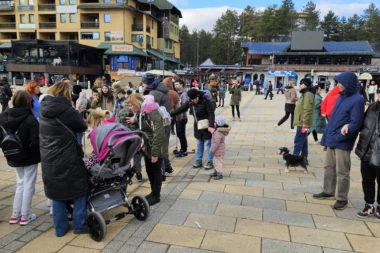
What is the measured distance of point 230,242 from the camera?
11.0 ft

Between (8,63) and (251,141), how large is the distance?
143 ft

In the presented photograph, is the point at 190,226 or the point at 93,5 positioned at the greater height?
the point at 93,5

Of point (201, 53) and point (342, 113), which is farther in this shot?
A: point (201, 53)

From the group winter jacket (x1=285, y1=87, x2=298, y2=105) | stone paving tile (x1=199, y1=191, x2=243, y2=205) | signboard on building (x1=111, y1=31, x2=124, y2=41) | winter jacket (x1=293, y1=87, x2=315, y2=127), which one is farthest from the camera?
signboard on building (x1=111, y1=31, x2=124, y2=41)

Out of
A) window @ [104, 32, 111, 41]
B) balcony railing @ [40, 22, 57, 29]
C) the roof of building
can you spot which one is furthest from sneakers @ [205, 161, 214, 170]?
the roof of building

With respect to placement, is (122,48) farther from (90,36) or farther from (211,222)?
(211,222)

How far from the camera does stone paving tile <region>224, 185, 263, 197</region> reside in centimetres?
488

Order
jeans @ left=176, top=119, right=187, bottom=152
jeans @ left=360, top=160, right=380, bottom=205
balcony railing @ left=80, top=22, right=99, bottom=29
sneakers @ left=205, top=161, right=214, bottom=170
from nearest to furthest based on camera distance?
jeans @ left=360, top=160, right=380, bottom=205
sneakers @ left=205, top=161, right=214, bottom=170
jeans @ left=176, top=119, right=187, bottom=152
balcony railing @ left=80, top=22, right=99, bottom=29

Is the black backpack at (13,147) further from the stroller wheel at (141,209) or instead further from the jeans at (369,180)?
the jeans at (369,180)

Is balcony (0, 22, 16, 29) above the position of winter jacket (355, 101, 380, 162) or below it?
above

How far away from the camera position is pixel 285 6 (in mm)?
80062

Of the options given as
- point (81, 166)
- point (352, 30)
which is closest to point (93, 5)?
point (81, 166)

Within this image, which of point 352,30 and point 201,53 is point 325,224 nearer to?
point 352,30

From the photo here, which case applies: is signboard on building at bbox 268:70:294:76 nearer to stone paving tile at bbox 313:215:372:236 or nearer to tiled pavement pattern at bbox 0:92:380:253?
tiled pavement pattern at bbox 0:92:380:253
